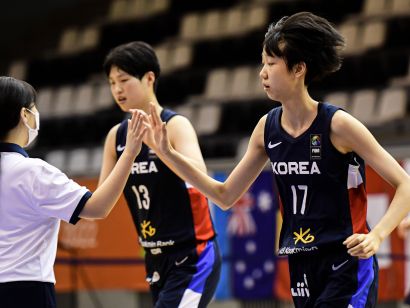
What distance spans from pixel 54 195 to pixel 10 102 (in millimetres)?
405

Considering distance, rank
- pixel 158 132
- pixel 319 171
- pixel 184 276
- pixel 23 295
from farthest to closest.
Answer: pixel 184 276 < pixel 158 132 < pixel 319 171 < pixel 23 295

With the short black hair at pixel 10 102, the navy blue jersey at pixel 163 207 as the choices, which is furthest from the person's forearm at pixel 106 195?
the navy blue jersey at pixel 163 207

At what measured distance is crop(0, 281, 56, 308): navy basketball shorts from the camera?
3.20 meters

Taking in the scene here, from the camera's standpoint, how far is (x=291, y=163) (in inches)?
137

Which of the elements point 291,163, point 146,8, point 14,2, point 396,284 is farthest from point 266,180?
point 14,2

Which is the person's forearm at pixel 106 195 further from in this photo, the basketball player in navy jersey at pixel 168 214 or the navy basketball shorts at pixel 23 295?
the basketball player in navy jersey at pixel 168 214

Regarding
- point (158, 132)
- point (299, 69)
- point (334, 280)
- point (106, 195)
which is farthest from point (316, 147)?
point (106, 195)

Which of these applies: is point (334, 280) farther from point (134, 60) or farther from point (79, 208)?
point (134, 60)

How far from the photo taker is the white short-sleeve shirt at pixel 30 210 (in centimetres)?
323

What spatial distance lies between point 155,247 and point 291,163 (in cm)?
129

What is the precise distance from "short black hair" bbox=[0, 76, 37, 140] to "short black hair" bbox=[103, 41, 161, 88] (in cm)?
135

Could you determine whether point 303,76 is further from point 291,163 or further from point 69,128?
point 69,128

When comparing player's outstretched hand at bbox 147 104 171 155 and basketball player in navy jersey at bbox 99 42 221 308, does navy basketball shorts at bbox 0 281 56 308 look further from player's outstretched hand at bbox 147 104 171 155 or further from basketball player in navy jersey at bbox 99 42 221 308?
basketball player in navy jersey at bbox 99 42 221 308

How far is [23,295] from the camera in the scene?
10.5 ft
